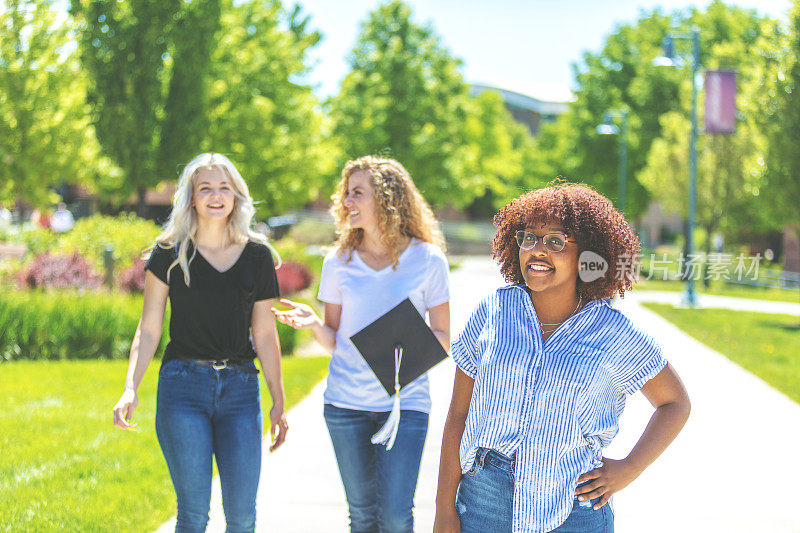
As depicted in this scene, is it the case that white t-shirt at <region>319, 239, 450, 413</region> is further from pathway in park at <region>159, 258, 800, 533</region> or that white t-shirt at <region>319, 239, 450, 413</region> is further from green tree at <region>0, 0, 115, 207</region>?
green tree at <region>0, 0, 115, 207</region>

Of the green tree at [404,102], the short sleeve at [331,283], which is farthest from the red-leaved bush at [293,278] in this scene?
the green tree at [404,102]

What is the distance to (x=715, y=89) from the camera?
54.6ft

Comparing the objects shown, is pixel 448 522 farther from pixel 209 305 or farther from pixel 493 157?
pixel 493 157

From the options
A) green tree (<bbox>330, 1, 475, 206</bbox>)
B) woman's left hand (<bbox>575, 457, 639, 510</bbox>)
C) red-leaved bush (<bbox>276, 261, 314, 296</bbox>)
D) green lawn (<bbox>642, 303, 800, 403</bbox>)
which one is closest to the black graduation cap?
woman's left hand (<bbox>575, 457, 639, 510</bbox>)

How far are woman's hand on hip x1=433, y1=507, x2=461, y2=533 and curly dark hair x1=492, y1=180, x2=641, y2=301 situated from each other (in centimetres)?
76

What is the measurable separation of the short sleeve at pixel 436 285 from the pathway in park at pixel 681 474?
5.43 feet

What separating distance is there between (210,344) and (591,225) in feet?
5.61

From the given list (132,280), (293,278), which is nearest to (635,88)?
(293,278)

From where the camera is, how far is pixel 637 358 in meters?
2.16

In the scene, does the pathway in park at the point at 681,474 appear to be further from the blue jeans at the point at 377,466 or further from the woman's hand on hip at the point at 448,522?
the woman's hand on hip at the point at 448,522

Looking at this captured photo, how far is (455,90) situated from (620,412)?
32.5 m

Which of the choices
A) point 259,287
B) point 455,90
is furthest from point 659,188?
point 259,287

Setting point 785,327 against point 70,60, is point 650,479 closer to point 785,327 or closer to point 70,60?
point 785,327

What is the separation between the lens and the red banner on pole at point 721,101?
1661cm
